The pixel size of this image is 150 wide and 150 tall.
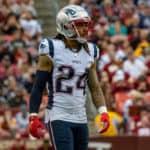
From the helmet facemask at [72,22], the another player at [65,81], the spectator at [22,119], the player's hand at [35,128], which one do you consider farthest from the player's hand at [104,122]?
the spectator at [22,119]

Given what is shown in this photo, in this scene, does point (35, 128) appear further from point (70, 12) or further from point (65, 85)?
point (70, 12)

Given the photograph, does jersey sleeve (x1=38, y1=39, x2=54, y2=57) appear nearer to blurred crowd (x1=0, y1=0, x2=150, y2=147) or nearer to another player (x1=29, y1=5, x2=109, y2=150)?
another player (x1=29, y1=5, x2=109, y2=150)

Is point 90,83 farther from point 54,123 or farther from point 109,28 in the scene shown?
point 109,28

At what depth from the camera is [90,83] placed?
7.26 metres

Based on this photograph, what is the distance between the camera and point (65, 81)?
7020 mm

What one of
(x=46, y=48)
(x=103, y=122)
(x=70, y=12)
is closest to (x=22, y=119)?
(x=103, y=122)

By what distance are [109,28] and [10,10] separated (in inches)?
80.8

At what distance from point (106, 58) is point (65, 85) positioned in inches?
347

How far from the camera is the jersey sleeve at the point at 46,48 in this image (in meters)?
6.91

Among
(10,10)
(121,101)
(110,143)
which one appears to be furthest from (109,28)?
(110,143)

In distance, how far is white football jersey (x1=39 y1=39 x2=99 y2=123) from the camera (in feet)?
23.0

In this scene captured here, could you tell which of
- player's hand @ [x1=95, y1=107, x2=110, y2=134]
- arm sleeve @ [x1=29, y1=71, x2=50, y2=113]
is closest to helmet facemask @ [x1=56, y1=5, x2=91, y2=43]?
arm sleeve @ [x1=29, y1=71, x2=50, y2=113]

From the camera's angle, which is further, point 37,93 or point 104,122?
point 104,122

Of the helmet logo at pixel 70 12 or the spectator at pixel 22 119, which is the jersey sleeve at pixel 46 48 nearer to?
the helmet logo at pixel 70 12
